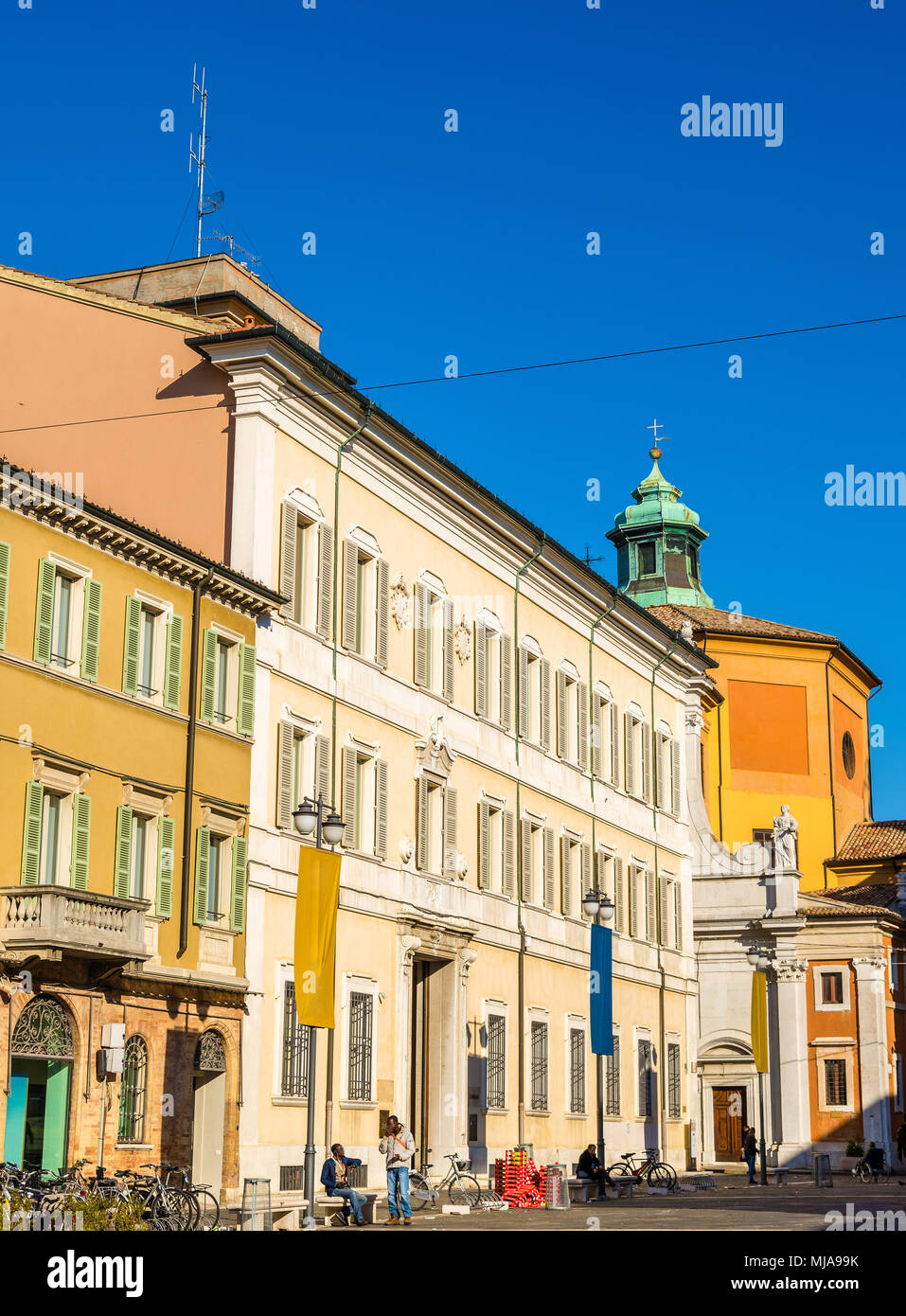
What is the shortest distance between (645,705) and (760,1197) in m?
18.0

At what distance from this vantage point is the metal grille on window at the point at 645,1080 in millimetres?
46906

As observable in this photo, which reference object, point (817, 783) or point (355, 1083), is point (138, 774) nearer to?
point (355, 1083)

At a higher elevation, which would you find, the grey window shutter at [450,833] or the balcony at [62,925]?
the grey window shutter at [450,833]

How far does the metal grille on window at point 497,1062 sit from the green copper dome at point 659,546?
38.3m

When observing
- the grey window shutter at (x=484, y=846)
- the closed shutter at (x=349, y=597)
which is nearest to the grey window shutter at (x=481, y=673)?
the grey window shutter at (x=484, y=846)

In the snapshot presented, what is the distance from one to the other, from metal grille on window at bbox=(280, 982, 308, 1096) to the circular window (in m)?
41.8

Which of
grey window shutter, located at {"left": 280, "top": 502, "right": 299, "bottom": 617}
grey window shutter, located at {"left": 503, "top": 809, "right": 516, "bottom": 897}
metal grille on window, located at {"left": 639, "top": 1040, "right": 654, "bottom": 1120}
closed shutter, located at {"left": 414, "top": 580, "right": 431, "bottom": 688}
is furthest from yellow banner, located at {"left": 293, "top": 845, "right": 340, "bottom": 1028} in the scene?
metal grille on window, located at {"left": 639, "top": 1040, "right": 654, "bottom": 1120}

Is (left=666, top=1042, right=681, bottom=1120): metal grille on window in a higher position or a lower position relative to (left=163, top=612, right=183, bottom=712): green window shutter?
lower

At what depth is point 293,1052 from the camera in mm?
29859

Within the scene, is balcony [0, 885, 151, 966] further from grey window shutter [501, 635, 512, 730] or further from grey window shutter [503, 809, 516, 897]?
grey window shutter [501, 635, 512, 730]

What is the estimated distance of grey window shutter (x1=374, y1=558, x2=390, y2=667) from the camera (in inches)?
1366

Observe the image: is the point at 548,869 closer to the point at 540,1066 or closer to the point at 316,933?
the point at 540,1066

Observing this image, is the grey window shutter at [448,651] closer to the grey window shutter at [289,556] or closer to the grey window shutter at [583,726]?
the grey window shutter at [289,556]
